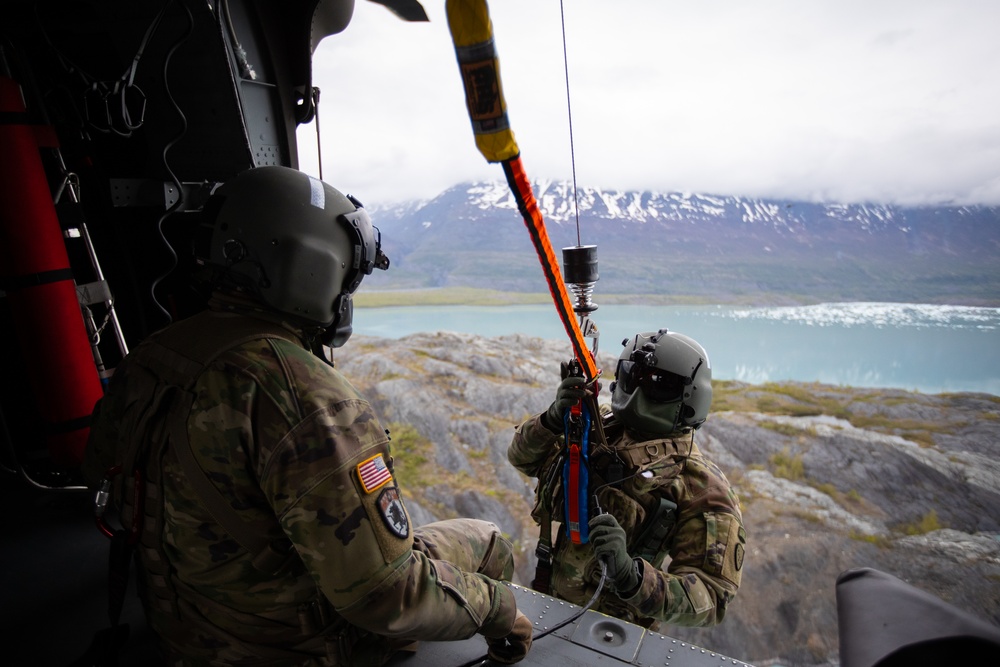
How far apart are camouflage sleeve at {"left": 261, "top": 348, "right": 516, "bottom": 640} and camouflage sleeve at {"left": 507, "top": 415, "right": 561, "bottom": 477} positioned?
1.06m

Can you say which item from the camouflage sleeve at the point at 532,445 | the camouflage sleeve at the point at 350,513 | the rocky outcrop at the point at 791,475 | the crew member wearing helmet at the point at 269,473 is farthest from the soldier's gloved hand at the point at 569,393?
the rocky outcrop at the point at 791,475

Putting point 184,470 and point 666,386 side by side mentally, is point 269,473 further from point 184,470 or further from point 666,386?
point 666,386

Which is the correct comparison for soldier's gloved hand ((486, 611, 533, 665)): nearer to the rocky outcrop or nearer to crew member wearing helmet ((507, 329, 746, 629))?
crew member wearing helmet ((507, 329, 746, 629))

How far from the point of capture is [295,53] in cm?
255

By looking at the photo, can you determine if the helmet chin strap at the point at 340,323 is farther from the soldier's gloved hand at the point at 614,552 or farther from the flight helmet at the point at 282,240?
the soldier's gloved hand at the point at 614,552

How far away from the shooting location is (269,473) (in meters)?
1.07

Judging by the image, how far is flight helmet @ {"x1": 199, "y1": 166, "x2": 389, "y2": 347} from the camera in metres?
1.28

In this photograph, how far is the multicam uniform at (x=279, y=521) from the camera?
42.1 inches

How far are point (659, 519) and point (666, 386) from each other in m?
0.48

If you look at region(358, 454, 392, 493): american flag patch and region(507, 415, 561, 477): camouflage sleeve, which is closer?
region(358, 454, 392, 493): american flag patch

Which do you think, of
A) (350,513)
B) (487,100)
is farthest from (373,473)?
(487,100)

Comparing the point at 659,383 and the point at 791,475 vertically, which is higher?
the point at 659,383

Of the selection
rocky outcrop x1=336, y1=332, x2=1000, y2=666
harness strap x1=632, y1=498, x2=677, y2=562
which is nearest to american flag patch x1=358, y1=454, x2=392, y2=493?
harness strap x1=632, y1=498, x2=677, y2=562

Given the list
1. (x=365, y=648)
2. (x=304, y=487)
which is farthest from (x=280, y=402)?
(x=365, y=648)
